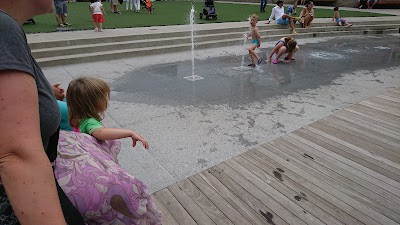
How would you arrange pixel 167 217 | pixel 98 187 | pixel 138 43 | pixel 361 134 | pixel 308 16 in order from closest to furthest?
pixel 98 187
pixel 167 217
pixel 361 134
pixel 138 43
pixel 308 16

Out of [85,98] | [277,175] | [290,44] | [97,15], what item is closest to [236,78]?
[290,44]

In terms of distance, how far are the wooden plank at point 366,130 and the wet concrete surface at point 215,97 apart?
1.08 ft

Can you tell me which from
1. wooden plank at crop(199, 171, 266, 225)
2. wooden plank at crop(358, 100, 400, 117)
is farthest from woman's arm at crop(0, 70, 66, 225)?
wooden plank at crop(358, 100, 400, 117)

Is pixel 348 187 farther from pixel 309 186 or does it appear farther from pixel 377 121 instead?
pixel 377 121

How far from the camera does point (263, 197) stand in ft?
9.06

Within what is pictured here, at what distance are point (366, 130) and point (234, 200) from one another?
8.82 ft

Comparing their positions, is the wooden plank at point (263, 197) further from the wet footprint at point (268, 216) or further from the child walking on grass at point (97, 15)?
the child walking on grass at point (97, 15)

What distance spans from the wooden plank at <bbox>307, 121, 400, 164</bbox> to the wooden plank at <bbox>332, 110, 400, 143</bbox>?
44cm

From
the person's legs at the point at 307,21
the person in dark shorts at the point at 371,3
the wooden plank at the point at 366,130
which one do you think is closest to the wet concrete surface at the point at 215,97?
the wooden plank at the point at 366,130

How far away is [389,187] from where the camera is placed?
2924 millimetres

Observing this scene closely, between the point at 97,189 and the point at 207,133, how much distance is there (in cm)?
300

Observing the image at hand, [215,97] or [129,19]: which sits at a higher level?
[129,19]

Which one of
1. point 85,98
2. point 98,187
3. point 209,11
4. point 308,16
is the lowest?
point 98,187

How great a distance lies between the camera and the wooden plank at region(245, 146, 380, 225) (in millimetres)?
2555
